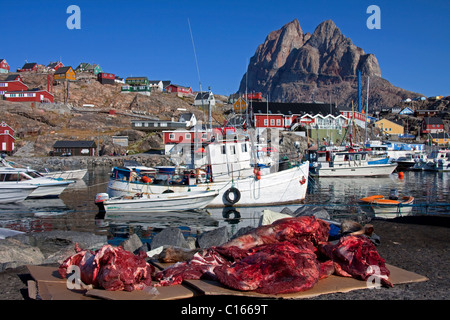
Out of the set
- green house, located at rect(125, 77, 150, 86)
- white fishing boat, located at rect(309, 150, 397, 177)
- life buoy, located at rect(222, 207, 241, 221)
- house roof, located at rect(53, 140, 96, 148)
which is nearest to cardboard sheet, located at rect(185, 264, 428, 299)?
life buoy, located at rect(222, 207, 241, 221)

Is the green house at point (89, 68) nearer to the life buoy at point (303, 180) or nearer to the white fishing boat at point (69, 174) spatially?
the white fishing boat at point (69, 174)

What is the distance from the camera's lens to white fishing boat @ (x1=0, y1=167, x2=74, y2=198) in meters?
28.9

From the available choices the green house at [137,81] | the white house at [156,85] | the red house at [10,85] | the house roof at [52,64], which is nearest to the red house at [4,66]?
the house roof at [52,64]

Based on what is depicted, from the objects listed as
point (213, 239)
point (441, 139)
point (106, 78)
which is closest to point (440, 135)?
point (441, 139)

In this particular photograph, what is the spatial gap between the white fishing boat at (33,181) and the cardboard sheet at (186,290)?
25.1 m

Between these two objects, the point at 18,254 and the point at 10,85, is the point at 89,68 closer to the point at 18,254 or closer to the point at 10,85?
the point at 10,85

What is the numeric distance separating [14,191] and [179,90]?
10297cm

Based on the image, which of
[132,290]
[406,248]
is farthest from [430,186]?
[132,290]

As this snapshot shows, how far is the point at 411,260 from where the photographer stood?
841cm

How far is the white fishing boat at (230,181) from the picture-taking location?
79.2 ft

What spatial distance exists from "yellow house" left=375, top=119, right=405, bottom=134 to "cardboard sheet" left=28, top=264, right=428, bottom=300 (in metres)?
111
